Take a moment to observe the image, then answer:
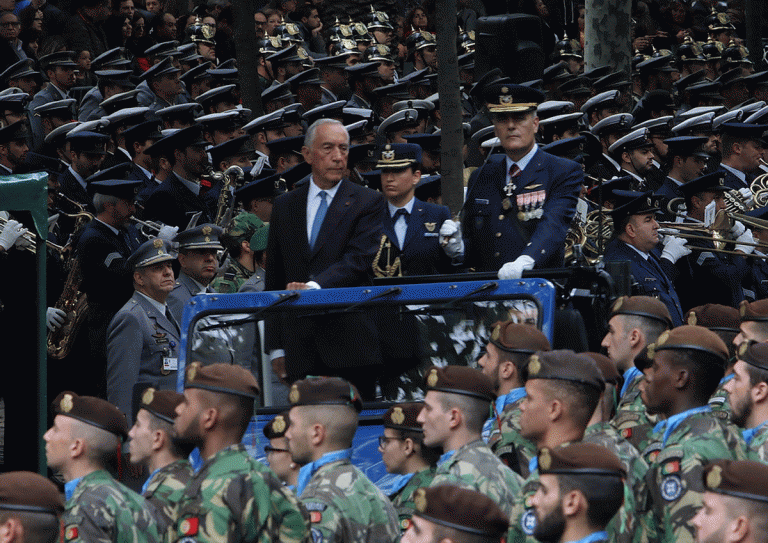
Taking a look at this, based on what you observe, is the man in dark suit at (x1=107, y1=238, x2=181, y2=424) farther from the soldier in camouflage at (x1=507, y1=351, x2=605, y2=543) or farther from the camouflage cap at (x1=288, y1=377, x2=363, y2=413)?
the soldier in camouflage at (x1=507, y1=351, x2=605, y2=543)

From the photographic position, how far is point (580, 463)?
5.07 meters

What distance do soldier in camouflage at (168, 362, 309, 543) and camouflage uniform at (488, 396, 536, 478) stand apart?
136 centimetres

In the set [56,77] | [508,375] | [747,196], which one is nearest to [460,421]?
[508,375]

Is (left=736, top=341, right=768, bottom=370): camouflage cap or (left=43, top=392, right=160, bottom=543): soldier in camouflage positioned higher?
(left=736, top=341, right=768, bottom=370): camouflage cap

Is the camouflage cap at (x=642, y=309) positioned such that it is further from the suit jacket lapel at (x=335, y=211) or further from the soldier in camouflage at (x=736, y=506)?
the soldier in camouflage at (x=736, y=506)

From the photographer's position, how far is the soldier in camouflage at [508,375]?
22.1 feet

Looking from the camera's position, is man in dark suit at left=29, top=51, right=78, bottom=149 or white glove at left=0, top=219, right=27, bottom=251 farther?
man in dark suit at left=29, top=51, right=78, bottom=149

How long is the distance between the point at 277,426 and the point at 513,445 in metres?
1.13

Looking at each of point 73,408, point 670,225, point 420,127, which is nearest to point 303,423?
point 73,408

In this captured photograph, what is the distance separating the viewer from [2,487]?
507 cm

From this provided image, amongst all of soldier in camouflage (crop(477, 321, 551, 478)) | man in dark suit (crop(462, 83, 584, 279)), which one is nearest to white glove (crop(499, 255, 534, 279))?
man in dark suit (crop(462, 83, 584, 279))

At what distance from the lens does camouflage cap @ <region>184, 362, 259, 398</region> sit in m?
6.06

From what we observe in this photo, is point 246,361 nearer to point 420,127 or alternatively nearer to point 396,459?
point 396,459

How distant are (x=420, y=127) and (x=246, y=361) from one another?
858 cm
